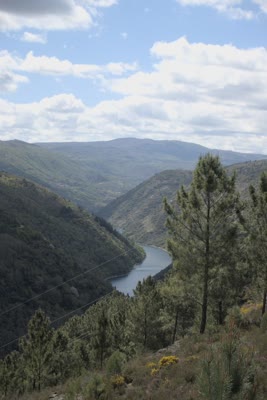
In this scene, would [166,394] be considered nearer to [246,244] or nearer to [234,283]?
[246,244]

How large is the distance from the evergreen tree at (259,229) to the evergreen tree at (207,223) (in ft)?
5.59

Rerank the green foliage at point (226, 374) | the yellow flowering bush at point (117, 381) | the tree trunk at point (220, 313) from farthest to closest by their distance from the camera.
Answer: the tree trunk at point (220, 313) < the yellow flowering bush at point (117, 381) < the green foliage at point (226, 374)

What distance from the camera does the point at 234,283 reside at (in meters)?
29.8

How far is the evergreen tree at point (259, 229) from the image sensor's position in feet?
84.0

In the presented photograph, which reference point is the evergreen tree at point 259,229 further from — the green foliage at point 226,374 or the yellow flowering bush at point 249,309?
the green foliage at point 226,374

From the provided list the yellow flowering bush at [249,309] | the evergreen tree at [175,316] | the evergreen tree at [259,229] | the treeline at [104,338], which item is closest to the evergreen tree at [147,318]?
the treeline at [104,338]

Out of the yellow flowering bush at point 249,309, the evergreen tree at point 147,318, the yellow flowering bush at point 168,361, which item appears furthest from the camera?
the evergreen tree at point 147,318

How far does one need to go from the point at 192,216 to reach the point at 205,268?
3.29m

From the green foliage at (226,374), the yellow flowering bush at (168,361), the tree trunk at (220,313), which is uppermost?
the green foliage at (226,374)

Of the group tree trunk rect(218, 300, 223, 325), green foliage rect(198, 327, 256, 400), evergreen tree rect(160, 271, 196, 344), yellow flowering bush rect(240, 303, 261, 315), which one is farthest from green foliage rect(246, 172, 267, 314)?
green foliage rect(198, 327, 256, 400)

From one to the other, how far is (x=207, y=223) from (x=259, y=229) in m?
3.97

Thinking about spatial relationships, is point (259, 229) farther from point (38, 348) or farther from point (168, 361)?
point (38, 348)

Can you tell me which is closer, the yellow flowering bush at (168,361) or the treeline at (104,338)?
the yellow flowering bush at (168,361)

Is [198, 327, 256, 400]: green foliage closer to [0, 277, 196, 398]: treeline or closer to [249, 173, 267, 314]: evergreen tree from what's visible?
[249, 173, 267, 314]: evergreen tree
